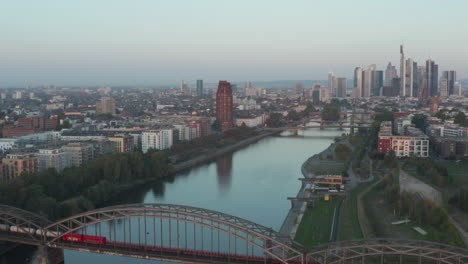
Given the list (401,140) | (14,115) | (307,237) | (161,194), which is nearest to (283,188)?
(161,194)

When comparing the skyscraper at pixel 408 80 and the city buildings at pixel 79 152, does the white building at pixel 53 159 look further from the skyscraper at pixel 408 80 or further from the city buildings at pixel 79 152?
the skyscraper at pixel 408 80

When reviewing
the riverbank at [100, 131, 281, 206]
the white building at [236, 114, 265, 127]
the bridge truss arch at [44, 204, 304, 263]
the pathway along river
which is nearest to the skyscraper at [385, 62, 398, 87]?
the white building at [236, 114, 265, 127]

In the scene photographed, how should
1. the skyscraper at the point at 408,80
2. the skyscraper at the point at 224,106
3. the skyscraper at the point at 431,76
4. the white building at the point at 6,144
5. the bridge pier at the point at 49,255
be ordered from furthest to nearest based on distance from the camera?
the skyscraper at the point at 408,80 < the skyscraper at the point at 431,76 < the skyscraper at the point at 224,106 < the white building at the point at 6,144 < the bridge pier at the point at 49,255

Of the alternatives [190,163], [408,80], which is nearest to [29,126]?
[190,163]

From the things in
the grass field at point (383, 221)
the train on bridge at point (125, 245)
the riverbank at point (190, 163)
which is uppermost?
the train on bridge at point (125, 245)

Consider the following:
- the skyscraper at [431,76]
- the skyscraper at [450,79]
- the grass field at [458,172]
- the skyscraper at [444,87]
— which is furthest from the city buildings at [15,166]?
the skyscraper at [450,79]

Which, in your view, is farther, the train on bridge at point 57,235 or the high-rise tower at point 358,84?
the high-rise tower at point 358,84

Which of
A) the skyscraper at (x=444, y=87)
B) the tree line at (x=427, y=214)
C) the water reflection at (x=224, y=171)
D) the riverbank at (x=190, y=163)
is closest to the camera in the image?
the tree line at (x=427, y=214)
